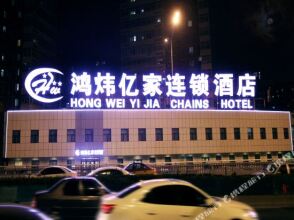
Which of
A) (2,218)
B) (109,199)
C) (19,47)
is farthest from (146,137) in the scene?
(19,47)

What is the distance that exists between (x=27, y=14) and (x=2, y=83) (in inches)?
731

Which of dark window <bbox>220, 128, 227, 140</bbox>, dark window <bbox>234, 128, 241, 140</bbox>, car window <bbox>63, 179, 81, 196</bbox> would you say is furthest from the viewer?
dark window <bbox>234, 128, 241, 140</bbox>

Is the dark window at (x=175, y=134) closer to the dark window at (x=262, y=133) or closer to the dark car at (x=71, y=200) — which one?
the dark window at (x=262, y=133)

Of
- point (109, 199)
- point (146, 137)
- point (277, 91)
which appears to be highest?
point (277, 91)

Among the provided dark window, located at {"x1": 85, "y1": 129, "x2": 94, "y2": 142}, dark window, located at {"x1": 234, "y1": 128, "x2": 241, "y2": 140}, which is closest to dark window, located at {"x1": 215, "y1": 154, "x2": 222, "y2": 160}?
dark window, located at {"x1": 234, "y1": 128, "x2": 241, "y2": 140}

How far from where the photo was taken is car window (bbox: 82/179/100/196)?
44.9ft

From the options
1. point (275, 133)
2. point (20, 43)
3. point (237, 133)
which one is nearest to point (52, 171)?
point (237, 133)

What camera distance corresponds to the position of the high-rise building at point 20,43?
7944 cm

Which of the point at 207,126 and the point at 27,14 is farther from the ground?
the point at 27,14

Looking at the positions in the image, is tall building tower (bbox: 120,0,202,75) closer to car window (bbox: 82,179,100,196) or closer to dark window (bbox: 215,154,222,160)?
dark window (bbox: 215,154,222,160)

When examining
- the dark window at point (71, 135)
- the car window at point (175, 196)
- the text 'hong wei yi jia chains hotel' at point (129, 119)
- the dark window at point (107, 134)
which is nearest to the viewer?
the car window at point (175, 196)

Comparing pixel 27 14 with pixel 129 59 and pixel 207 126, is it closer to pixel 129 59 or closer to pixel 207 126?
pixel 129 59


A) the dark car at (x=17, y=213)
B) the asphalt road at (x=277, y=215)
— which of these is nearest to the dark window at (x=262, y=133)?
the asphalt road at (x=277, y=215)

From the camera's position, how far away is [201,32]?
275 ft
